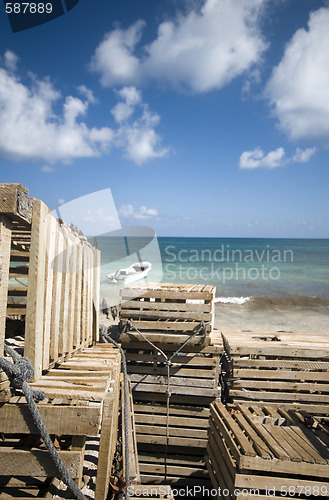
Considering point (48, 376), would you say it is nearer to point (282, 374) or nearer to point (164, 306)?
point (164, 306)

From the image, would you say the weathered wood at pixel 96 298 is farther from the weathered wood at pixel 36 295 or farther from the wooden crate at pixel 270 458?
the weathered wood at pixel 36 295

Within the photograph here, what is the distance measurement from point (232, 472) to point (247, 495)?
0.23m

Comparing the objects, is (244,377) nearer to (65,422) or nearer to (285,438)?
(285,438)

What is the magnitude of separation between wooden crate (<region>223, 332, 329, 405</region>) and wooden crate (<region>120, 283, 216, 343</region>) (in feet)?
Result: 2.29

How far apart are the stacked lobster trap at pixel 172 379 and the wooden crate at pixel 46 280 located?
1.48 m

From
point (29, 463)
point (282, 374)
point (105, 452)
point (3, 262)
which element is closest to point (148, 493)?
point (105, 452)

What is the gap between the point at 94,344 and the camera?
4695mm

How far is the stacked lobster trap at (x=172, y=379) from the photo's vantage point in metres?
5.30

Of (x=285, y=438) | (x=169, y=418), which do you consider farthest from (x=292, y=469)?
(x=169, y=418)

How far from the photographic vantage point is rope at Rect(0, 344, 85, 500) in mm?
2070

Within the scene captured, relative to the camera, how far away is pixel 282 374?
5.29 m

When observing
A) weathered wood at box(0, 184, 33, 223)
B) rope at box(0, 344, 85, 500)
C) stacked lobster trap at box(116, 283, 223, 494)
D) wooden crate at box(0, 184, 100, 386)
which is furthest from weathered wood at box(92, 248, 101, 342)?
weathered wood at box(0, 184, 33, 223)

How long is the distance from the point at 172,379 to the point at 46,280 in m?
3.47

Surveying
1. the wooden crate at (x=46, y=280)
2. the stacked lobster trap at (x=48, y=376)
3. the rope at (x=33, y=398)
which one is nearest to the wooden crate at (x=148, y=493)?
the stacked lobster trap at (x=48, y=376)
